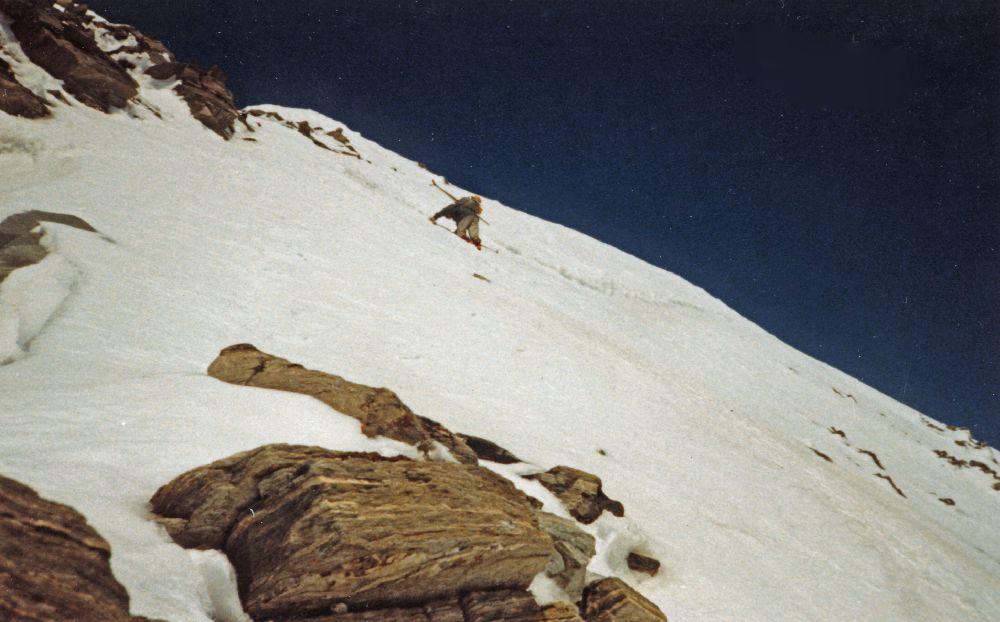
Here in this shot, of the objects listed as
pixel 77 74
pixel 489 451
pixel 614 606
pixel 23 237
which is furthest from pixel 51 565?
pixel 77 74

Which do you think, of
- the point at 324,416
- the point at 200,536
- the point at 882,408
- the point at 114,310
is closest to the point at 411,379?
the point at 324,416

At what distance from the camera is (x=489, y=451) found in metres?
6.71

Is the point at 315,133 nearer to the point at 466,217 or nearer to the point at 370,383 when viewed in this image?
the point at 466,217

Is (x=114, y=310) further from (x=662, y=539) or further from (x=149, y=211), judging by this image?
(x=662, y=539)

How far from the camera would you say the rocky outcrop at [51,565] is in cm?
225

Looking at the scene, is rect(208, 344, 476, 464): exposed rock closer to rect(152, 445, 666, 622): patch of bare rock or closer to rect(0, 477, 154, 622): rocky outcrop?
rect(152, 445, 666, 622): patch of bare rock

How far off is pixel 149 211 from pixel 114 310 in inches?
213

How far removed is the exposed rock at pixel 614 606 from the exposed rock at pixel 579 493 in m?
1.39

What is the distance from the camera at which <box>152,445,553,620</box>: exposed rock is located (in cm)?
310

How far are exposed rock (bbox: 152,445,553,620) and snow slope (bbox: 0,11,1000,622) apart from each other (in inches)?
10.4

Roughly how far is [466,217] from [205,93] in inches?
620

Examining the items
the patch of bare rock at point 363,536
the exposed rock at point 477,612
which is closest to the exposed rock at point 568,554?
the patch of bare rock at point 363,536

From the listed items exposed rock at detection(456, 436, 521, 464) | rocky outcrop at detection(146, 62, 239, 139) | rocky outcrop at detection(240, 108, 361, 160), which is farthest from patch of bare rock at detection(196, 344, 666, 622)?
rocky outcrop at detection(240, 108, 361, 160)

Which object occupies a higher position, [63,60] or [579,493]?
[63,60]
